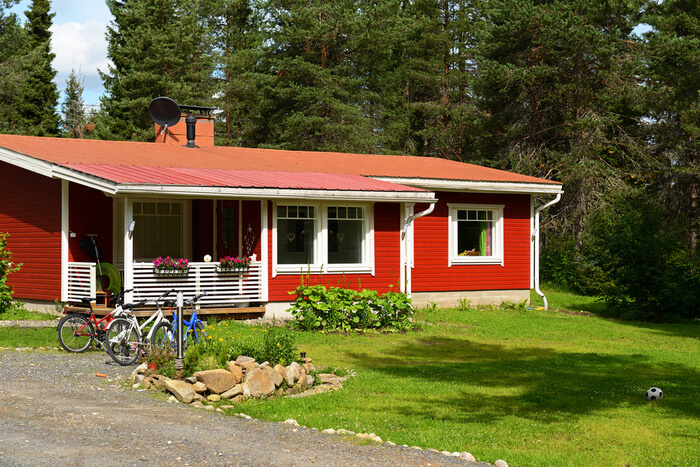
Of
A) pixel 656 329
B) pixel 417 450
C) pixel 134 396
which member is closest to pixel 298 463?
pixel 417 450

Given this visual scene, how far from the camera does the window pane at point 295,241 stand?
15695mm

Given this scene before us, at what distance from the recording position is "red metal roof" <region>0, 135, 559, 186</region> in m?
16.0

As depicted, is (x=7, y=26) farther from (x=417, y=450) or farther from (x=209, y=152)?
(x=417, y=450)

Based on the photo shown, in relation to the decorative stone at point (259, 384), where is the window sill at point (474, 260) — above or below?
above

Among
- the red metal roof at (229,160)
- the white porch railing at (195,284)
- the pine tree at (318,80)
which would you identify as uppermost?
the pine tree at (318,80)

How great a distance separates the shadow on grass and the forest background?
8.15 metres

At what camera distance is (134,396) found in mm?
8289

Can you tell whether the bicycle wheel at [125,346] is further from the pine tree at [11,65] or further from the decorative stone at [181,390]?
the pine tree at [11,65]

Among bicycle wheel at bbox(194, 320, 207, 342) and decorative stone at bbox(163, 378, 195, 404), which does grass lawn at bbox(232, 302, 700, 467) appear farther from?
bicycle wheel at bbox(194, 320, 207, 342)

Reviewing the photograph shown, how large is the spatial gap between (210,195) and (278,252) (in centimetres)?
240

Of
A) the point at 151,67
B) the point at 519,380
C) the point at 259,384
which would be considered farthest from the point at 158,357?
the point at 151,67

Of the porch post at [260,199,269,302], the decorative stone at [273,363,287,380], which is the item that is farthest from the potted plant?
the porch post at [260,199,269,302]

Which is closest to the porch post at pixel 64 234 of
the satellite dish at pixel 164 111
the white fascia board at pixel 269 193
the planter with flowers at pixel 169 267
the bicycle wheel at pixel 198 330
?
the planter with flowers at pixel 169 267

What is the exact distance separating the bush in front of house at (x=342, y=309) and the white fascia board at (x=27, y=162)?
16.5 ft
